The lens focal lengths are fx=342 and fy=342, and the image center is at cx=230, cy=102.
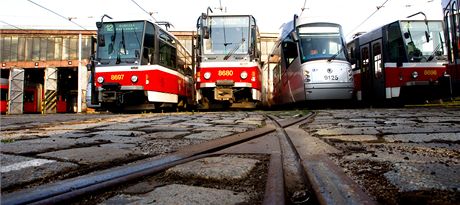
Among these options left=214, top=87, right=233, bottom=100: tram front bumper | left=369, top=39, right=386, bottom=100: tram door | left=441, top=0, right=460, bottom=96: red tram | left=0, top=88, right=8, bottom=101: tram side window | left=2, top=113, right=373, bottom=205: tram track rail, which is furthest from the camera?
left=0, top=88, right=8, bottom=101: tram side window

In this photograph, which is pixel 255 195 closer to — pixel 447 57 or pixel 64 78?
pixel 447 57

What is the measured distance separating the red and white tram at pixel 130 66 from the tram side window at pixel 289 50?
411 centimetres

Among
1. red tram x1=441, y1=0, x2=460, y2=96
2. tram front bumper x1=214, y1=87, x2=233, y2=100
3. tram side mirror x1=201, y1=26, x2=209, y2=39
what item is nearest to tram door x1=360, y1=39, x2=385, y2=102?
red tram x1=441, y1=0, x2=460, y2=96

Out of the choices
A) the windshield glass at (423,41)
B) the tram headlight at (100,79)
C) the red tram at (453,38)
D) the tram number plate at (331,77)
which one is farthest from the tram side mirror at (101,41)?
the red tram at (453,38)

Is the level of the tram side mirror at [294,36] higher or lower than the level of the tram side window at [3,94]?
higher

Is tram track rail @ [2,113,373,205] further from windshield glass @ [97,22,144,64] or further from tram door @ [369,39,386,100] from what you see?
tram door @ [369,39,386,100]

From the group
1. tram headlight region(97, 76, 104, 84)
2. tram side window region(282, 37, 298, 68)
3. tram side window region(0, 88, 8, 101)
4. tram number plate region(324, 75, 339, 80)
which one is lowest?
tram number plate region(324, 75, 339, 80)

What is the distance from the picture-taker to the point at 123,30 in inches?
425

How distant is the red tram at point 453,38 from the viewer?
9.09 metres

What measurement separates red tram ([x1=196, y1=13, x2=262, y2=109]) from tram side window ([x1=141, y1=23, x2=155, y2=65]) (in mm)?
1452

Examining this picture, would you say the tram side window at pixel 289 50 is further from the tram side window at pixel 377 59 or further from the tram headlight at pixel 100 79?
the tram headlight at pixel 100 79

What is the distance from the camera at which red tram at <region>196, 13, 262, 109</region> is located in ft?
35.3

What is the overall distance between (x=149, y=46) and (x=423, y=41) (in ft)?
28.5

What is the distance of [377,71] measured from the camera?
11.8m
